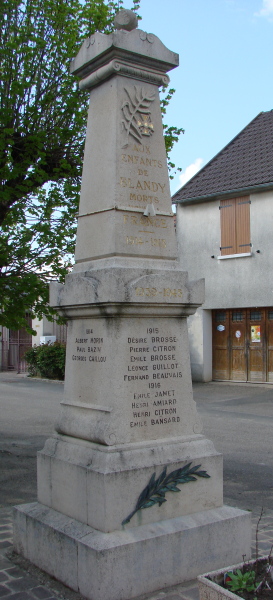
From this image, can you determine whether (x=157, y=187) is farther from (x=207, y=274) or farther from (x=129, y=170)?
(x=207, y=274)

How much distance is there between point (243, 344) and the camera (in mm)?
18328

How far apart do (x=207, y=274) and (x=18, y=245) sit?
36.4ft

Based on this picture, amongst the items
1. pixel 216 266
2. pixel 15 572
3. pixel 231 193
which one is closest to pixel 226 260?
pixel 216 266

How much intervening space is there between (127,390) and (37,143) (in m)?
5.27

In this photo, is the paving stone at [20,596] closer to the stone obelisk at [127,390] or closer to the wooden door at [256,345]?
the stone obelisk at [127,390]

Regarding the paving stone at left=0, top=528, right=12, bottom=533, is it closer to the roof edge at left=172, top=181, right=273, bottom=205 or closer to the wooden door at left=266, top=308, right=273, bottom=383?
the wooden door at left=266, top=308, right=273, bottom=383

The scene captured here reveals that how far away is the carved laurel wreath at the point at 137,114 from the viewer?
4.66 meters

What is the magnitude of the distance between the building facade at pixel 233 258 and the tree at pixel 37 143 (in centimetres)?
918

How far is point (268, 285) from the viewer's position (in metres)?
17.5

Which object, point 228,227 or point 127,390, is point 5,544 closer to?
point 127,390

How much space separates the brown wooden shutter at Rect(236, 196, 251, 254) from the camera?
59.1 ft

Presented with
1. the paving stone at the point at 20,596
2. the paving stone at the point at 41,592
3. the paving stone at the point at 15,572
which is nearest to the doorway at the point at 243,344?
the paving stone at the point at 15,572

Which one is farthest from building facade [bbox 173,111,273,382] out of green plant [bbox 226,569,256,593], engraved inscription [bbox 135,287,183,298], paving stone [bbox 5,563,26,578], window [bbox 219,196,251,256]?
green plant [bbox 226,569,256,593]

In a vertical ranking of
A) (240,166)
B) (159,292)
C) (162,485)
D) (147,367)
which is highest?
(240,166)
